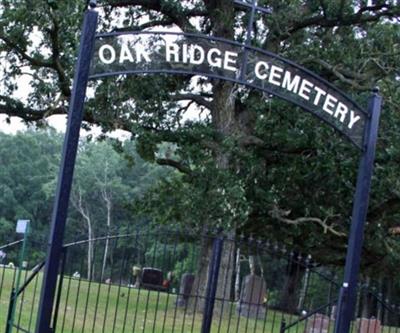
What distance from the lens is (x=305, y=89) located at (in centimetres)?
837

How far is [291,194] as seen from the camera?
78.5 ft

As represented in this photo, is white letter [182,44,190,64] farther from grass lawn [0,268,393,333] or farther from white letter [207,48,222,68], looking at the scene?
grass lawn [0,268,393,333]

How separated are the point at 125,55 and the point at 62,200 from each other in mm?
1660

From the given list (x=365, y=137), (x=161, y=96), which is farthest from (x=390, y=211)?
(x=365, y=137)

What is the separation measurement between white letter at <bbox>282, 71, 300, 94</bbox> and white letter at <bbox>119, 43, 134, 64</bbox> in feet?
5.64

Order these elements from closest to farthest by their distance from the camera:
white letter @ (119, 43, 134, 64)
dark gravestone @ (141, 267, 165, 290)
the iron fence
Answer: white letter @ (119, 43, 134, 64)
the iron fence
dark gravestone @ (141, 267, 165, 290)

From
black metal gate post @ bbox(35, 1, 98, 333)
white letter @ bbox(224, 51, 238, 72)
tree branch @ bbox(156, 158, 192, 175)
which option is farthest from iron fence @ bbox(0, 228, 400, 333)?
tree branch @ bbox(156, 158, 192, 175)

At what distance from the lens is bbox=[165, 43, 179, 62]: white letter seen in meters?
7.94

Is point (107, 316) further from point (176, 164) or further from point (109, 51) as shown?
point (176, 164)

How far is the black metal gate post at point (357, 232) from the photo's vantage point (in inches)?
320

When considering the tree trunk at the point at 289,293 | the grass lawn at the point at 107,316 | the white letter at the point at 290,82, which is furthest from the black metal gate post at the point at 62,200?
the grass lawn at the point at 107,316

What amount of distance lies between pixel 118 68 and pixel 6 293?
10.6m

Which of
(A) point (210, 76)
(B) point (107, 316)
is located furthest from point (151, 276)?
(B) point (107, 316)

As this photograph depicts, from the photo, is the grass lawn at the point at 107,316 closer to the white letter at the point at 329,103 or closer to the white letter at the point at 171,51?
the white letter at the point at 329,103
